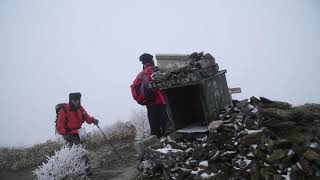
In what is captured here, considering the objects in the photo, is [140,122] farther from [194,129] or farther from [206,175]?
[206,175]

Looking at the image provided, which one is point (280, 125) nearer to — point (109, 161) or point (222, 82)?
point (222, 82)

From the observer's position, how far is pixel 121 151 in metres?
13.7

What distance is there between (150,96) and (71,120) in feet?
10.6

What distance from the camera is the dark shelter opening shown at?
7.82 m

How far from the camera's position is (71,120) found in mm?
9984

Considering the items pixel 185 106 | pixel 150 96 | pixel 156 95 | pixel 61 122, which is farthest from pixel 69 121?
pixel 185 106

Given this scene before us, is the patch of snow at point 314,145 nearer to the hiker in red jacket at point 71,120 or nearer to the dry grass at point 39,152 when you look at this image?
the hiker in red jacket at point 71,120

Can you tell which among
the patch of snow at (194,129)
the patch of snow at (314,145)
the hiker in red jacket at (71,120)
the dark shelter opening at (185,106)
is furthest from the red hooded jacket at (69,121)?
the patch of snow at (314,145)

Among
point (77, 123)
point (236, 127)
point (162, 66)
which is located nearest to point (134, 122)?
point (77, 123)

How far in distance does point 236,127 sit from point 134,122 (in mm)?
11439

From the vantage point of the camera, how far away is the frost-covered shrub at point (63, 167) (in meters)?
8.65

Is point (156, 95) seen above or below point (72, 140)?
above

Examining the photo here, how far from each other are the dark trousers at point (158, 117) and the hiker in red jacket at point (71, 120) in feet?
9.29

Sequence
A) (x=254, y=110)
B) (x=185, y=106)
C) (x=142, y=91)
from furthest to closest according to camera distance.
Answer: (x=142, y=91) < (x=185, y=106) < (x=254, y=110)
